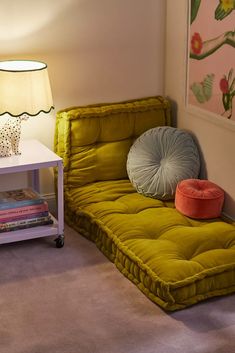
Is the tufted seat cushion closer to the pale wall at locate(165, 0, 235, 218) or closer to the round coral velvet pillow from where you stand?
the round coral velvet pillow

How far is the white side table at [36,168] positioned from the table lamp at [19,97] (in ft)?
0.28

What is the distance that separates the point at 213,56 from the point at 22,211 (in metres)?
1.26

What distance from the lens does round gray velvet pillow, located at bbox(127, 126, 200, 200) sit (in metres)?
3.44

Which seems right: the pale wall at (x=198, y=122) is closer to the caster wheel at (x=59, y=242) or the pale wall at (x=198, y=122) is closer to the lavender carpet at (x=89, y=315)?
the lavender carpet at (x=89, y=315)

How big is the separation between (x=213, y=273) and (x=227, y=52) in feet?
3.73

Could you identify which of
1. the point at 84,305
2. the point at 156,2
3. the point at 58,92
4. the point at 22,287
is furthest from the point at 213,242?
the point at 156,2

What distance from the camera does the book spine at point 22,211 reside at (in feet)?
10.5

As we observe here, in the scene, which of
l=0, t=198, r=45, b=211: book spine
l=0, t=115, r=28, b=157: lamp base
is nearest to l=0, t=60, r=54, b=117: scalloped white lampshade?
l=0, t=115, r=28, b=157: lamp base

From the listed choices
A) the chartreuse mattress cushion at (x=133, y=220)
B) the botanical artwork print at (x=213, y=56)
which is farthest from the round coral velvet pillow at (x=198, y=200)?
the botanical artwork print at (x=213, y=56)

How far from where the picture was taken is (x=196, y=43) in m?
3.45

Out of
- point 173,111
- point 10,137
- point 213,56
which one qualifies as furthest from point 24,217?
point 213,56

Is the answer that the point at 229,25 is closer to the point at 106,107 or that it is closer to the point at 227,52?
the point at 227,52

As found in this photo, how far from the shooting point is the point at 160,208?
3.35 metres

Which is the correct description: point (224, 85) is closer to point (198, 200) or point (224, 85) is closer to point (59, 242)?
point (198, 200)
